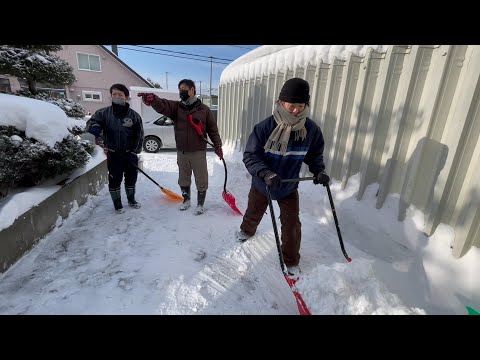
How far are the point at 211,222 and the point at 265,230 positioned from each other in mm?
833

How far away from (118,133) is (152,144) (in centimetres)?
674

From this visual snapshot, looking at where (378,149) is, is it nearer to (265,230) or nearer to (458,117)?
(458,117)

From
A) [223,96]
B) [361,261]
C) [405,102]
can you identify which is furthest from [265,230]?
[223,96]

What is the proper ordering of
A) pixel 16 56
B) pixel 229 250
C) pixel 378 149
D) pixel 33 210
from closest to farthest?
pixel 33 210 < pixel 229 250 < pixel 378 149 < pixel 16 56

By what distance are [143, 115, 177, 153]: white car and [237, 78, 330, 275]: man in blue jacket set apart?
8.18 meters

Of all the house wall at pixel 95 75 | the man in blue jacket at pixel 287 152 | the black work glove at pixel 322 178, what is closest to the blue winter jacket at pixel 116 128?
the man in blue jacket at pixel 287 152

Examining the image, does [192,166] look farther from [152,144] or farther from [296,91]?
[152,144]

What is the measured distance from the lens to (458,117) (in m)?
2.33

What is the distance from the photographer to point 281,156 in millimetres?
2412

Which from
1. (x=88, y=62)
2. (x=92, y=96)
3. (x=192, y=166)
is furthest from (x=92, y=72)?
(x=192, y=166)

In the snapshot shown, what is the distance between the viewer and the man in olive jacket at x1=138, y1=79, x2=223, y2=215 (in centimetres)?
348

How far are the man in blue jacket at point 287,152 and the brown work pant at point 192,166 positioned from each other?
136cm

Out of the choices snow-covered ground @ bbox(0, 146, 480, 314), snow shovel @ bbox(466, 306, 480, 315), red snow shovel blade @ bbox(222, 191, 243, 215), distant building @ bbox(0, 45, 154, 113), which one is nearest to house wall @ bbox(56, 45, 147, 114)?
distant building @ bbox(0, 45, 154, 113)

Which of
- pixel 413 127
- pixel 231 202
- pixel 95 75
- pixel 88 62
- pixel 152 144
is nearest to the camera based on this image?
pixel 413 127
